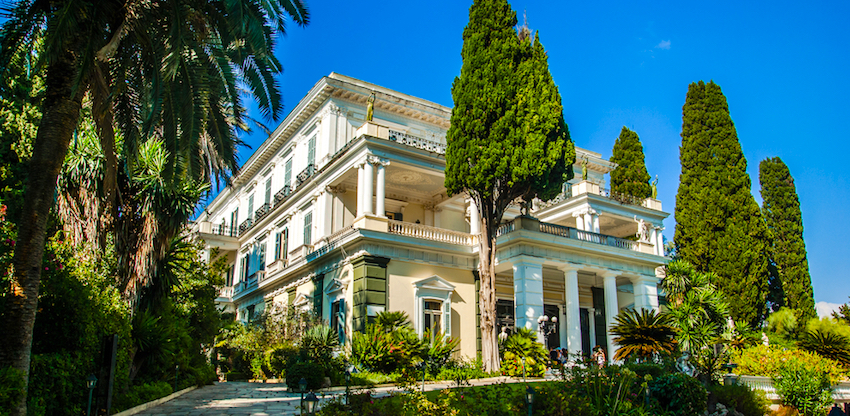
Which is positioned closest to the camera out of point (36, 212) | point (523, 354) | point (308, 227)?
point (36, 212)

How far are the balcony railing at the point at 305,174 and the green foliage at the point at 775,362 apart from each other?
18.8 meters

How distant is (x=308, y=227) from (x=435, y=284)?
7.56 metres

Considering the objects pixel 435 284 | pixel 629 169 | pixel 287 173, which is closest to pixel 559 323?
pixel 435 284

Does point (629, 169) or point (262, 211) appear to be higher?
point (629, 169)

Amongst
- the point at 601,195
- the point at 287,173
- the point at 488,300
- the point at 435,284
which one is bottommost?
the point at 488,300

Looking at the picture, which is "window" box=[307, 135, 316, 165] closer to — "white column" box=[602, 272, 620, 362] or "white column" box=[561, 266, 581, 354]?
A: "white column" box=[561, 266, 581, 354]

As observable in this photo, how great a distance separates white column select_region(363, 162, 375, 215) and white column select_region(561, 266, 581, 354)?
825cm

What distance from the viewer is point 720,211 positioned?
99.1 feet

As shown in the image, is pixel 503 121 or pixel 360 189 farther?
pixel 360 189

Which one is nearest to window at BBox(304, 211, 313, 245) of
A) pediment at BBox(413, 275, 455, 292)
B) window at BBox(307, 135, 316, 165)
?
window at BBox(307, 135, 316, 165)

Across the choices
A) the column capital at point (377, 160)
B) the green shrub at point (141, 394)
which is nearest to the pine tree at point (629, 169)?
the column capital at point (377, 160)

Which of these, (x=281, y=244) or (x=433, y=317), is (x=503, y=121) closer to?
(x=433, y=317)

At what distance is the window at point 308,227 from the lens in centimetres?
2678

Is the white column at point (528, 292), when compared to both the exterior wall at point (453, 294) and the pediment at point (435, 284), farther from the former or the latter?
the pediment at point (435, 284)
